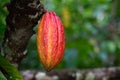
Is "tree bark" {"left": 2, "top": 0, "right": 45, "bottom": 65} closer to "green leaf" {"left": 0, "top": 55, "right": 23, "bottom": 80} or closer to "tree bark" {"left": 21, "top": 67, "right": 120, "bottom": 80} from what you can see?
"green leaf" {"left": 0, "top": 55, "right": 23, "bottom": 80}

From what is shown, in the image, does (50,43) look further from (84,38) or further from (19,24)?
(84,38)

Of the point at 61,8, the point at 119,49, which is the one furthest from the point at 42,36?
the point at 61,8

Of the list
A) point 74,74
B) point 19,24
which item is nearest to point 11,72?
point 19,24

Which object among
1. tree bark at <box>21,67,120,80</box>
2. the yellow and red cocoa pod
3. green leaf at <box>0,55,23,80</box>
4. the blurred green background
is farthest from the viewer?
the blurred green background

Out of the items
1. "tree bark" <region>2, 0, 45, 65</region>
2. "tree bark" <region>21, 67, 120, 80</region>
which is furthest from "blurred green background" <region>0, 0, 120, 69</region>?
"tree bark" <region>2, 0, 45, 65</region>

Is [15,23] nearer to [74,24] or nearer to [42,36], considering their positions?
[42,36]

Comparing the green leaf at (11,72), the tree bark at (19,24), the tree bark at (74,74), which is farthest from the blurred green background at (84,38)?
the green leaf at (11,72)
